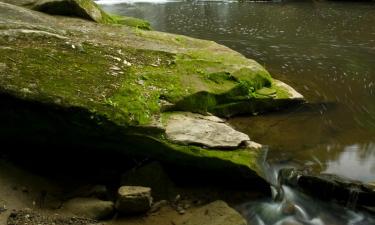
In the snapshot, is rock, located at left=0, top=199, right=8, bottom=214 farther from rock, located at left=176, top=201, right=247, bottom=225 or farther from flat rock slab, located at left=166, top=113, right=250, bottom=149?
flat rock slab, located at left=166, top=113, right=250, bottom=149

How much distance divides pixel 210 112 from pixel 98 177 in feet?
9.00

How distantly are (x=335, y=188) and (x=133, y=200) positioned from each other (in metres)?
2.99

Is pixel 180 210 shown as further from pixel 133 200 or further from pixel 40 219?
pixel 40 219

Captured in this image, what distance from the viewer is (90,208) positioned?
230 inches

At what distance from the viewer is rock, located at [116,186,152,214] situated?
19.2ft

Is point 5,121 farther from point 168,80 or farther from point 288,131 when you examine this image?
point 288,131

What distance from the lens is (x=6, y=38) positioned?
7.45 meters

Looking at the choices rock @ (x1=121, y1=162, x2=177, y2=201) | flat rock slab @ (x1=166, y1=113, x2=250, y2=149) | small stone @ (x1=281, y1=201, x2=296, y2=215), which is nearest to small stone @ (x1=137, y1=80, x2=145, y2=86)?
flat rock slab @ (x1=166, y1=113, x2=250, y2=149)

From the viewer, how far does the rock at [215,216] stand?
575 centimetres

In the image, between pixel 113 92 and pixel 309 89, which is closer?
pixel 113 92

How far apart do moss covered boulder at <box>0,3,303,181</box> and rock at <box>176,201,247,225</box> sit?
0.73 m

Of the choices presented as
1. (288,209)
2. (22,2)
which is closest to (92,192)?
(288,209)

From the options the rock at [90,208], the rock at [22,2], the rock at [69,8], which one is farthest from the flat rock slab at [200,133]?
the rock at [22,2]

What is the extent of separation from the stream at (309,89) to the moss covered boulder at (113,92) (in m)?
0.70
